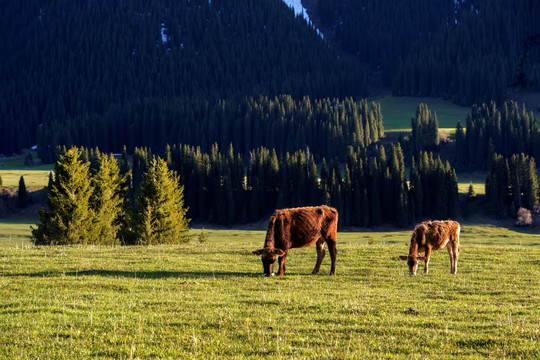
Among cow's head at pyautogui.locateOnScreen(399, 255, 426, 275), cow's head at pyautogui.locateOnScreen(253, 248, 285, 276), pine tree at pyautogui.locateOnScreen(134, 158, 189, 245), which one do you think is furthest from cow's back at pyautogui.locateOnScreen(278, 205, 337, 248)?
pine tree at pyautogui.locateOnScreen(134, 158, 189, 245)

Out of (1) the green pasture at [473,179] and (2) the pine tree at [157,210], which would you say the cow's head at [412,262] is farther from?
(1) the green pasture at [473,179]

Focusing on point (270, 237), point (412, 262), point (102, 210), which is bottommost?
point (102, 210)

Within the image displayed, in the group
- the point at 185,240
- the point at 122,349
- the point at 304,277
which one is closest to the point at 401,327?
the point at 122,349

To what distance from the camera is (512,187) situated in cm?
13450

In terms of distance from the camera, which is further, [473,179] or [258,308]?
[473,179]

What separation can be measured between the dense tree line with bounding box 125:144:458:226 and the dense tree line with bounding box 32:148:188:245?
70267mm

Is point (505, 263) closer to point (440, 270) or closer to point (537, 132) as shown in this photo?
point (440, 270)

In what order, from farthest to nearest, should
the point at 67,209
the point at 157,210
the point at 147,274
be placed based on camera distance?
the point at 157,210 → the point at 67,209 → the point at 147,274

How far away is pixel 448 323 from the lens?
17.4 metres

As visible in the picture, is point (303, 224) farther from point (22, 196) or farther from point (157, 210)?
point (22, 196)

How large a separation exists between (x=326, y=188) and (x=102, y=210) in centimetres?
8340

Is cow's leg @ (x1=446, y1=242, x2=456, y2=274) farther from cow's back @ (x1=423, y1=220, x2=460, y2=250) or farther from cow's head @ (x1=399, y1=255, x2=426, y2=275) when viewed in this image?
cow's head @ (x1=399, y1=255, x2=426, y2=275)

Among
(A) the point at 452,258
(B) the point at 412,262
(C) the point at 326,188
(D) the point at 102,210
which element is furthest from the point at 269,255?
(C) the point at 326,188

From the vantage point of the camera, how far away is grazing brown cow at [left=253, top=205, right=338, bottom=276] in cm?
2612
